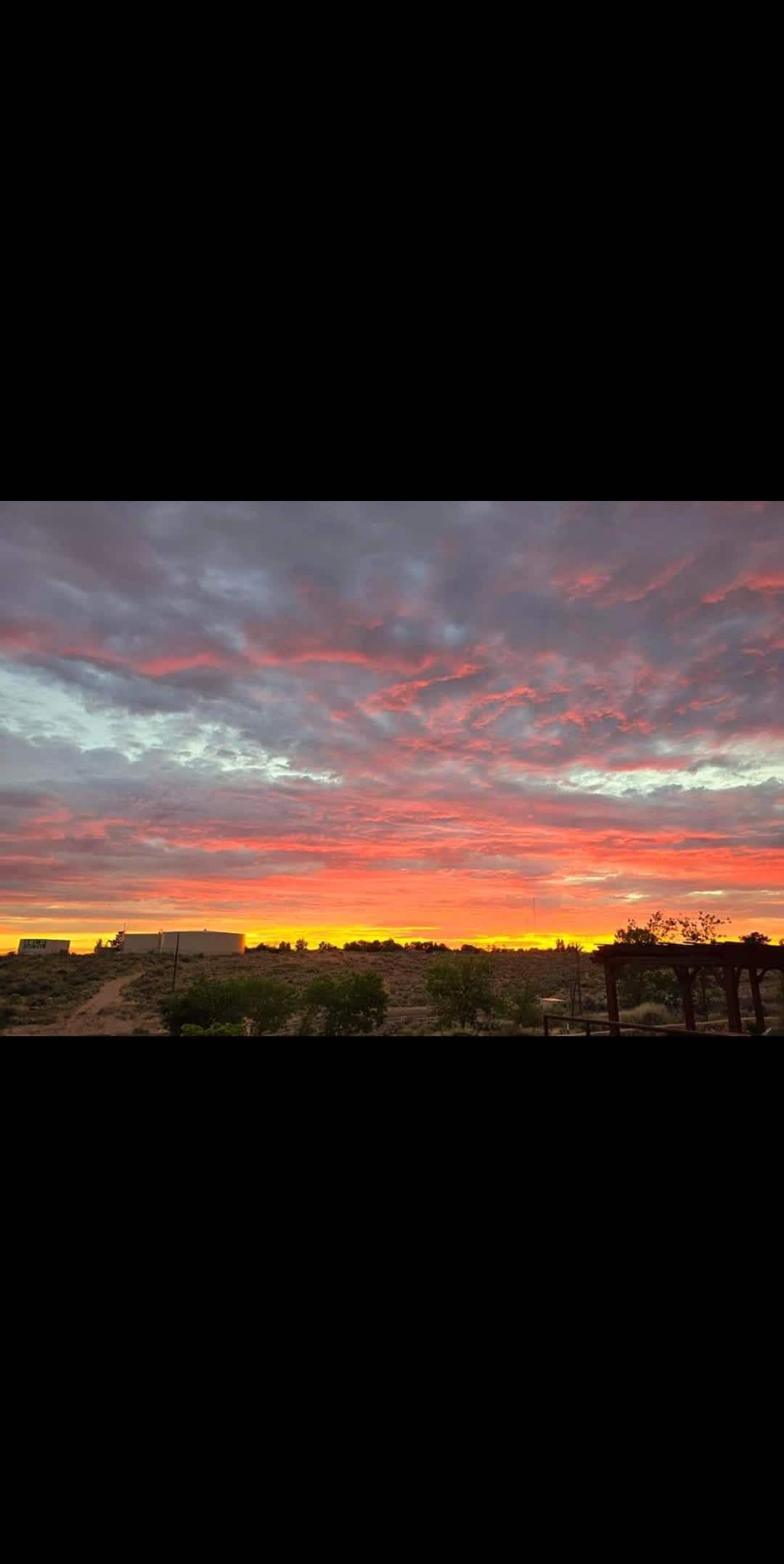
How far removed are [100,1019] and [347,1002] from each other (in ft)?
30.7

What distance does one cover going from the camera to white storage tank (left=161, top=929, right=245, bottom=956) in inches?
1150

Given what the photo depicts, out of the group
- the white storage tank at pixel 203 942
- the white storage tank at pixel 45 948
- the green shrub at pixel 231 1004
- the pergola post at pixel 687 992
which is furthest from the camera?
the white storage tank at pixel 203 942

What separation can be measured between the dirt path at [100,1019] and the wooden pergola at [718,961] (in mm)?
19376

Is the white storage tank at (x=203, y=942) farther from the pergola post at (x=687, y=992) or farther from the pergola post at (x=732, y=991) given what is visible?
the pergola post at (x=732, y=991)

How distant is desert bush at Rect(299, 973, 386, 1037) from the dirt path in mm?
6455

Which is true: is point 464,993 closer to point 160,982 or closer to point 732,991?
point 160,982

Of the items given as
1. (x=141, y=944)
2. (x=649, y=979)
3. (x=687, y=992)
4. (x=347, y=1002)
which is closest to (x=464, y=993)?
(x=347, y=1002)

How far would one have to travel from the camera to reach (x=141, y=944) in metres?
31.6

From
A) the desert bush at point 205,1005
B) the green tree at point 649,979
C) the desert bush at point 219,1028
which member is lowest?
the desert bush at point 219,1028

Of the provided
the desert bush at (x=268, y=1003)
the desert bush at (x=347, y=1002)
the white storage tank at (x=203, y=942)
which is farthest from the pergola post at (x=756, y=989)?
the white storage tank at (x=203, y=942)

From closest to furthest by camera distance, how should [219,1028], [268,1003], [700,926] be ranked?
[700,926]
[219,1028]
[268,1003]

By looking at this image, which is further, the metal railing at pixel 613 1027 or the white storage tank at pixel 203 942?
the white storage tank at pixel 203 942

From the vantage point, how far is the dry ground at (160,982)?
2534 cm
